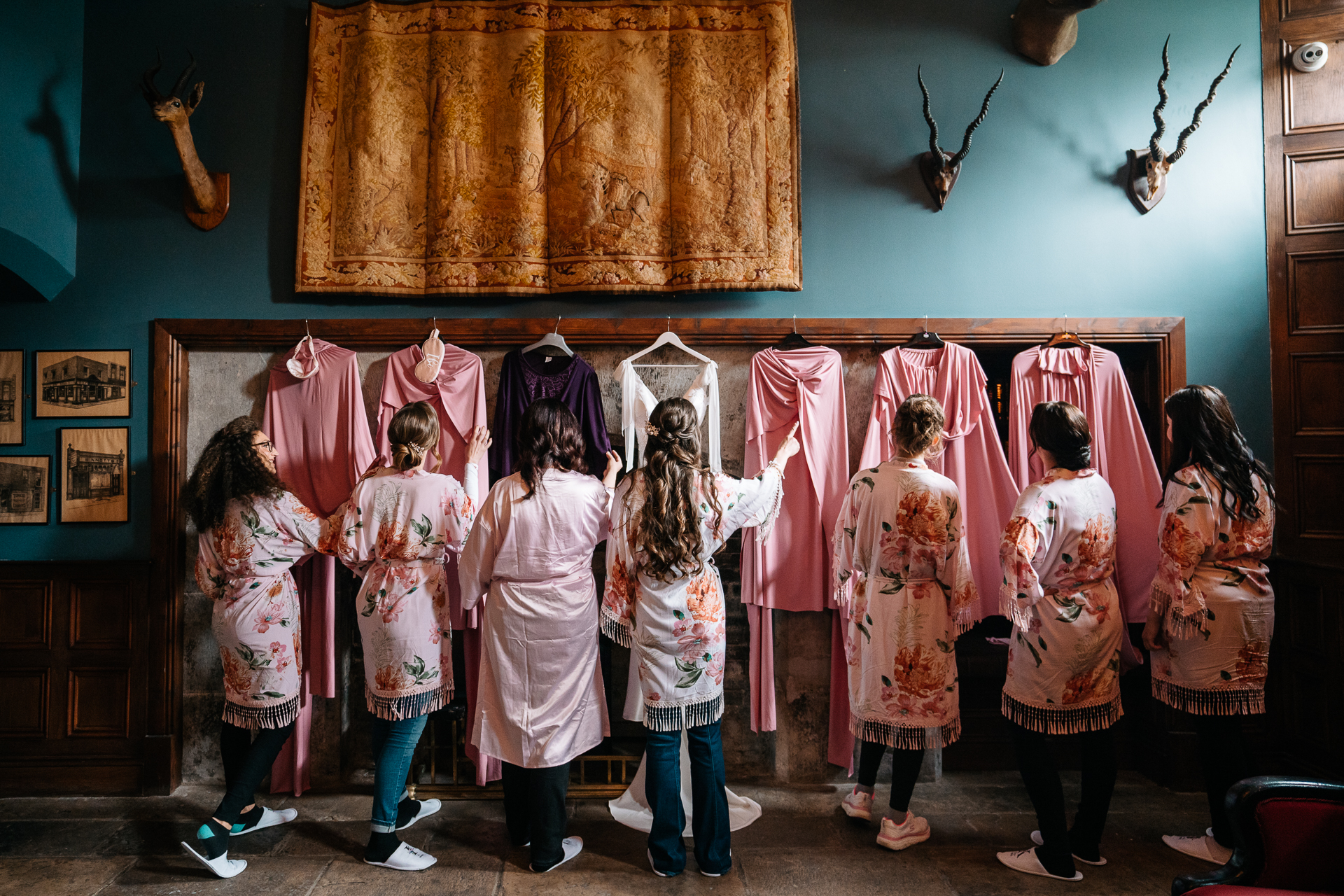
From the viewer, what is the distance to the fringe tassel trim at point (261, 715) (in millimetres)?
2646

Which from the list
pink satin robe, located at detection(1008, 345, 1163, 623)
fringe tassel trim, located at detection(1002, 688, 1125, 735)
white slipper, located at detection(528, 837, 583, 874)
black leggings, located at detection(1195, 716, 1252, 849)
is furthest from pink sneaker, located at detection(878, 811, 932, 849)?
pink satin robe, located at detection(1008, 345, 1163, 623)

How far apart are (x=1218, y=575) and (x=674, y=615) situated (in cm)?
198

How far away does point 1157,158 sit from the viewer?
128 inches

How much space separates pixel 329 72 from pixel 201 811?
352 centimetres

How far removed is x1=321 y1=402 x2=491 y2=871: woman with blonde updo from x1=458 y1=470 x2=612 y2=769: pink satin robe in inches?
8.1

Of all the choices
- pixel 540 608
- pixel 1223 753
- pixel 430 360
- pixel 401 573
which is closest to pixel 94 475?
pixel 430 360

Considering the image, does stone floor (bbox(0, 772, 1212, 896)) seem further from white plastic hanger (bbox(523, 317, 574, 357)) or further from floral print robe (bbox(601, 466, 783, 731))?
white plastic hanger (bbox(523, 317, 574, 357))

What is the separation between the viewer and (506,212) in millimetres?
3287

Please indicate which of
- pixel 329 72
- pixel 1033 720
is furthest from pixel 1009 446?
pixel 329 72

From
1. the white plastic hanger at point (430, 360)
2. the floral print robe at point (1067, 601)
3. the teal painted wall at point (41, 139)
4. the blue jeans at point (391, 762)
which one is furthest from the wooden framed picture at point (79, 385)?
the floral print robe at point (1067, 601)

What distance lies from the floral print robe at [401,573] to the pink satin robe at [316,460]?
2.05 ft

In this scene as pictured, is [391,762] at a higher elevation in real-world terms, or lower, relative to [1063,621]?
lower

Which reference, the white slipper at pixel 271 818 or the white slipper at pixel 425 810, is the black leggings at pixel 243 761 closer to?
the white slipper at pixel 271 818

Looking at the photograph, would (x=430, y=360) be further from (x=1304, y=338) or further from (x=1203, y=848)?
(x=1304, y=338)
